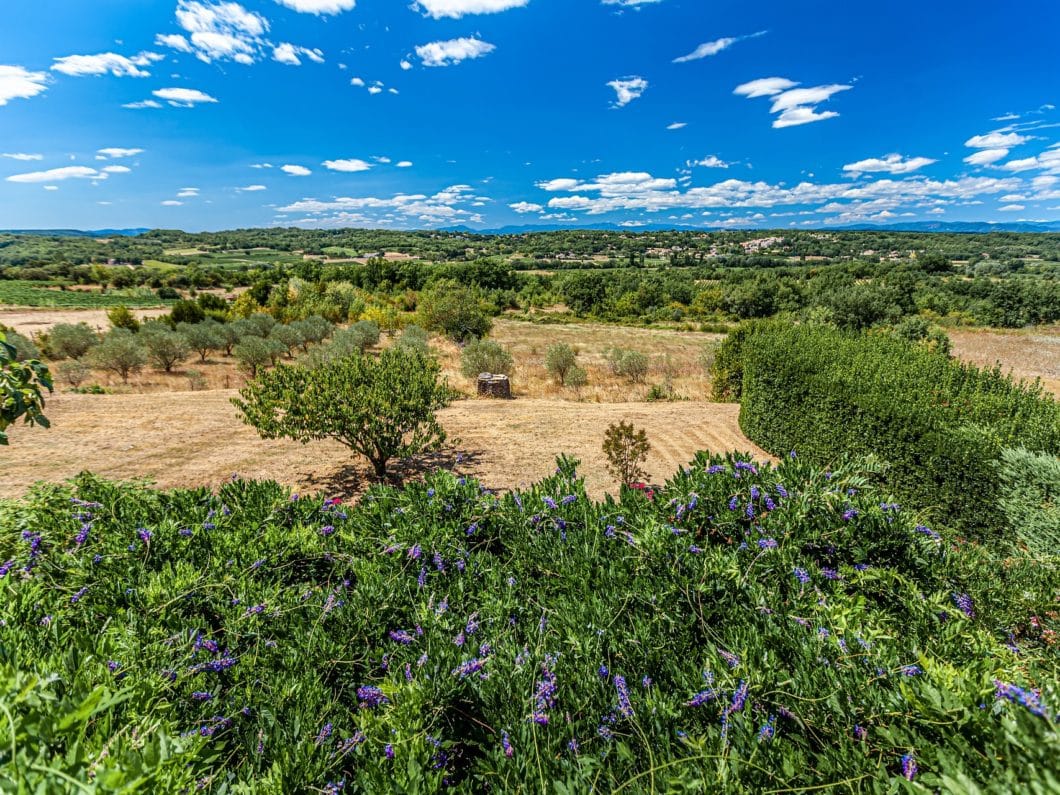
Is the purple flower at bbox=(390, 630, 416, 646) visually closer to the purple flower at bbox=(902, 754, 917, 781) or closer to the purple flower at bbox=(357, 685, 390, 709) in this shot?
the purple flower at bbox=(357, 685, 390, 709)

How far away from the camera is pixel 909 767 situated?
1469 mm

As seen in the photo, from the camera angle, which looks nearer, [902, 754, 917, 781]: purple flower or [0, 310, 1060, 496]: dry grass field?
[902, 754, 917, 781]: purple flower

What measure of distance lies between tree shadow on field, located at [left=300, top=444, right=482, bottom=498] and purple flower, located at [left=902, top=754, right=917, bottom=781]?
7100mm

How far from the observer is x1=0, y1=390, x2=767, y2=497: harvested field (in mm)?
8609

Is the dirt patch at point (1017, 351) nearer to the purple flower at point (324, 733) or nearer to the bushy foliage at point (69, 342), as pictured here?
the purple flower at point (324, 733)

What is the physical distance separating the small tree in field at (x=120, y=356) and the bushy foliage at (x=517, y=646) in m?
19.1

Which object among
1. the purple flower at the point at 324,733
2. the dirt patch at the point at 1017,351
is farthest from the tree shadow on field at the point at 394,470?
the dirt patch at the point at 1017,351

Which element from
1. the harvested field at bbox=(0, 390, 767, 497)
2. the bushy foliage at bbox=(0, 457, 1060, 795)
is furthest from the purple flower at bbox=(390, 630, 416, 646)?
the harvested field at bbox=(0, 390, 767, 497)

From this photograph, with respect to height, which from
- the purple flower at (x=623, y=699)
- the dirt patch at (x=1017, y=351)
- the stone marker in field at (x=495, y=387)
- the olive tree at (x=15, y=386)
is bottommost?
the dirt patch at (x=1017, y=351)

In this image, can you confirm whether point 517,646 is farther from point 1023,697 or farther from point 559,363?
point 559,363

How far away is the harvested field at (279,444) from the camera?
861 centimetres

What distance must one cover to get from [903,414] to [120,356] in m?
24.3

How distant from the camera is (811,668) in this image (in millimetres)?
1957

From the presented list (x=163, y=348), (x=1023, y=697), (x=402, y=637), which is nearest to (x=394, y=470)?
(x=402, y=637)
